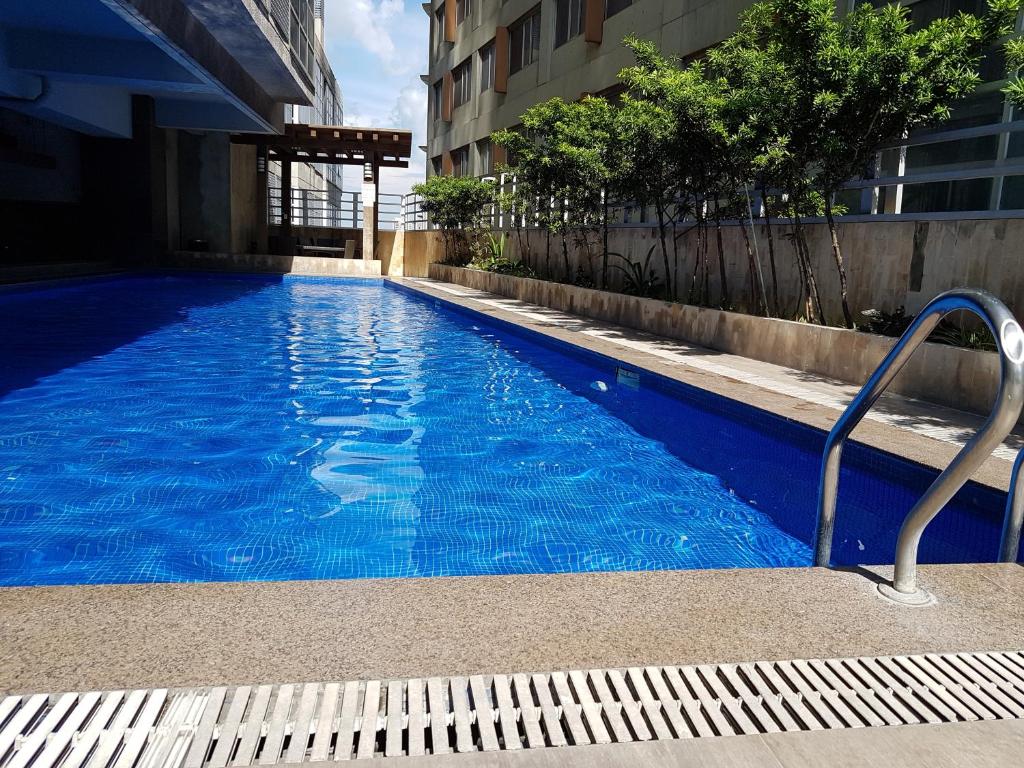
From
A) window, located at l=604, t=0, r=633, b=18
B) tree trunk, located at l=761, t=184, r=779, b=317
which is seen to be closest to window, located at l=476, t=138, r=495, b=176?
window, located at l=604, t=0, r=633, b=18

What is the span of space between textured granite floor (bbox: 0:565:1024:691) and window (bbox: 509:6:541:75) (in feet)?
66.3

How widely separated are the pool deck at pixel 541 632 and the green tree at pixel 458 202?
17881 millimetres

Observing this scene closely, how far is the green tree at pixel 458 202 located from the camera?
1936 centimetres

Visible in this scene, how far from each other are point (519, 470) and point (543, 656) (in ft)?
10.5

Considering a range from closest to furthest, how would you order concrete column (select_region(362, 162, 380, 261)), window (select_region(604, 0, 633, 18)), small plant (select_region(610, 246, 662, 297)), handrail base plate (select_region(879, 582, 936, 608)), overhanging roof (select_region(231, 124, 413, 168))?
handrail base plate (select_region(879, 582, 936, 608))
small plant (select_region(610, 246, 662, 297))
window (select_region(604, 0, 633, 18))
overhanging roof (select_region(231, 124, 413, 168))
concrete column (select_region(362, 162, 380, 261))

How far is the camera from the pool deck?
157cm

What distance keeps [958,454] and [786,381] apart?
4755mm

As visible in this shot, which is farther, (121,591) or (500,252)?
(500,252)

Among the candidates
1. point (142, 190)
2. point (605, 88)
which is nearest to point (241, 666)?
point (605, 88)

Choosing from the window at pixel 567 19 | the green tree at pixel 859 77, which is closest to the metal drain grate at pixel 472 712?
the green tree at pixel 859 77

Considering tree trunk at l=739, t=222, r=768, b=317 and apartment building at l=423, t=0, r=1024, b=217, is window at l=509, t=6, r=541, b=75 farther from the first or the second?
tree trunk at l=739, t=222, r=768, b=317

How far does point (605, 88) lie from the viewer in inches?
632

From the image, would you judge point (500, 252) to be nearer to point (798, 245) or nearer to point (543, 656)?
point (798, 245)

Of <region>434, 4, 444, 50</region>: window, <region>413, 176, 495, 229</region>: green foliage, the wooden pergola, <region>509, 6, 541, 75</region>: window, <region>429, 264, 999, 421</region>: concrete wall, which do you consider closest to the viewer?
<region>429, 264, 999, 421</region>: concrete wall
